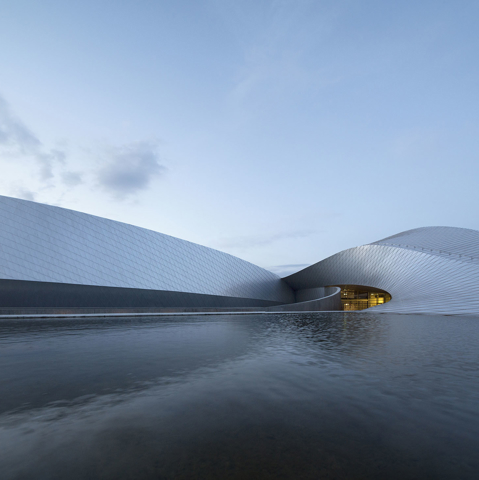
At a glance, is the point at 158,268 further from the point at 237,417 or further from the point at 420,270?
the point at 237,417

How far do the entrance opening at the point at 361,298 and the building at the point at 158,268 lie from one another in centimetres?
731

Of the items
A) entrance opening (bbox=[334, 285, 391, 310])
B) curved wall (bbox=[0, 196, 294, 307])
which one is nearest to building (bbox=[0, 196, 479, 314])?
curved wall (bbox=[0, 196, 294, 307])

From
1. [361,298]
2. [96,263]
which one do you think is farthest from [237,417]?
[361,298]

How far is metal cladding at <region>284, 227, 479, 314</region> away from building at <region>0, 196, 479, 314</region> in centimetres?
8

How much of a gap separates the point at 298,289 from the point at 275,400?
149ft

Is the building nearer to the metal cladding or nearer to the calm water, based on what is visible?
the metal cladding

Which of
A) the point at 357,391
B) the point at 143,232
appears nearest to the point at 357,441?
the point at 357,391

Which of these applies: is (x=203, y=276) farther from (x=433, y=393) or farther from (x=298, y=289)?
(x=433, y=393)

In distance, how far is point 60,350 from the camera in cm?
550

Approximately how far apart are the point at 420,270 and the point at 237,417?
26380mm

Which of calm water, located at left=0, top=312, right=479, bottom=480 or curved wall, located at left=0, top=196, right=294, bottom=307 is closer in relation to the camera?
calm water, located at left=0, top=312, right=479, bottom=480

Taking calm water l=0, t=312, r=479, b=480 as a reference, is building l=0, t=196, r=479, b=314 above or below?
above

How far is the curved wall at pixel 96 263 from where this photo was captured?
72.3ft

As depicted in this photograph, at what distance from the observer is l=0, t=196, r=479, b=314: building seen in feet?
71.0
